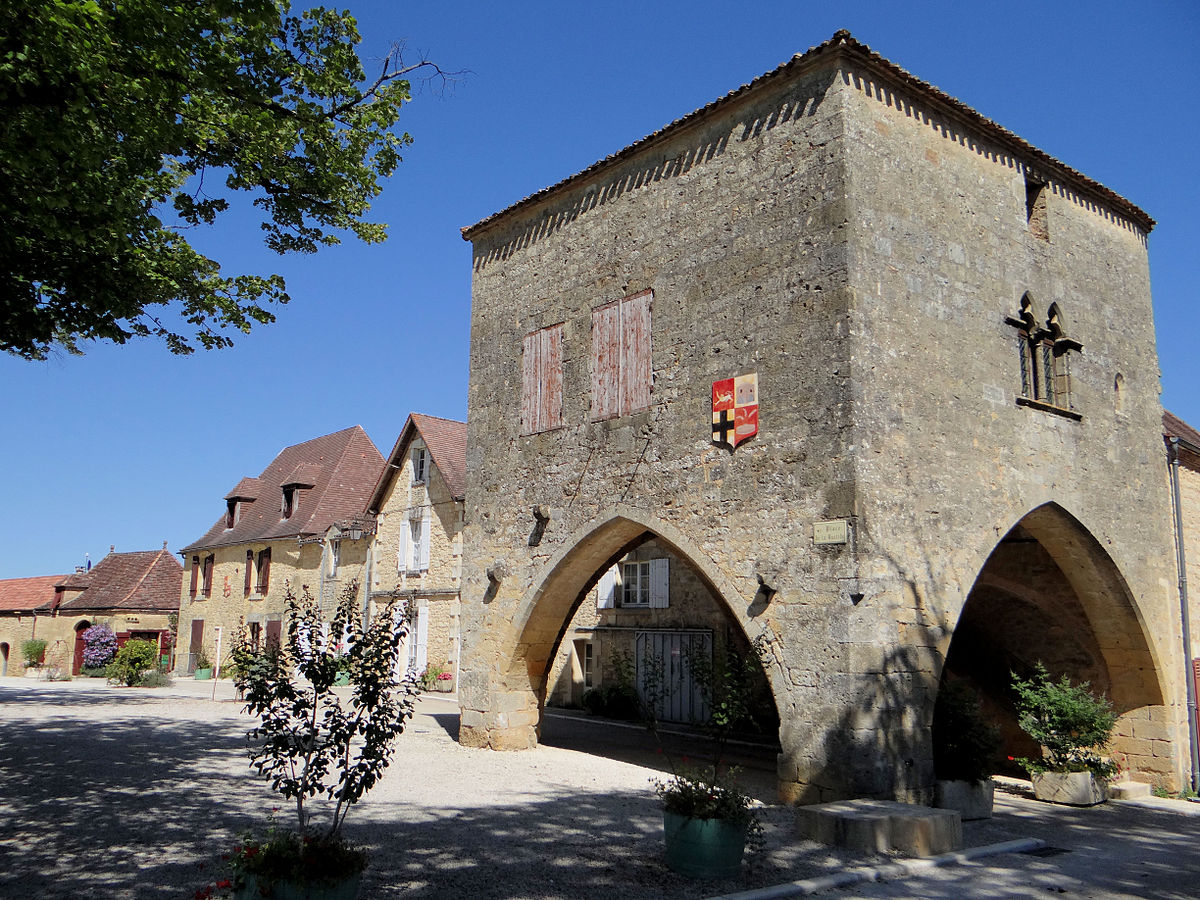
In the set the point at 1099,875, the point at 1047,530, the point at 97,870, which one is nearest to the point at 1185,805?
the point at 1047,530

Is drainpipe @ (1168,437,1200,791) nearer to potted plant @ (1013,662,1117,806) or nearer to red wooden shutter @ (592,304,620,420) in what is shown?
potted plant @ (1013,662,1117,806)

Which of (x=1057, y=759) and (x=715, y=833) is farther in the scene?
(x=1057, y=759)

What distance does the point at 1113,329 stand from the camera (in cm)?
1172

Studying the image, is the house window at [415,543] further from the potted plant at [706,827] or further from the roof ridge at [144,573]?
the potted plant at [706,827]

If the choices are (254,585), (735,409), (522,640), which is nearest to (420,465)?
(254,585)

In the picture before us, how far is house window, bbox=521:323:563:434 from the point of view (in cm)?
1177

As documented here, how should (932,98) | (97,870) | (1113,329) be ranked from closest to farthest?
1. (97,870)
2. (932,98)
3. (1113,329)

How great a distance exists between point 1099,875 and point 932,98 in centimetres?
732

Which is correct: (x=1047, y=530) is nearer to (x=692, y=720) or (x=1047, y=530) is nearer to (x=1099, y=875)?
(x=1099, y=875)

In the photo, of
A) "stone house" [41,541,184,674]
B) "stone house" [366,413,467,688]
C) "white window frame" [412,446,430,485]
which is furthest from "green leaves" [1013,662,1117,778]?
"stone house" [41,541,184,674]

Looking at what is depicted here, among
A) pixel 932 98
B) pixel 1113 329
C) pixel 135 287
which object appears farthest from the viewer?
pixel 1113 329

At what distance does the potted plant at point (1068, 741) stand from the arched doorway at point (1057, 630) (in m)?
1.28

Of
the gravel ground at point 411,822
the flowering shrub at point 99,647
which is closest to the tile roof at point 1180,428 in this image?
the gravel ground at point 411,822

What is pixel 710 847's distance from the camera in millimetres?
5926
